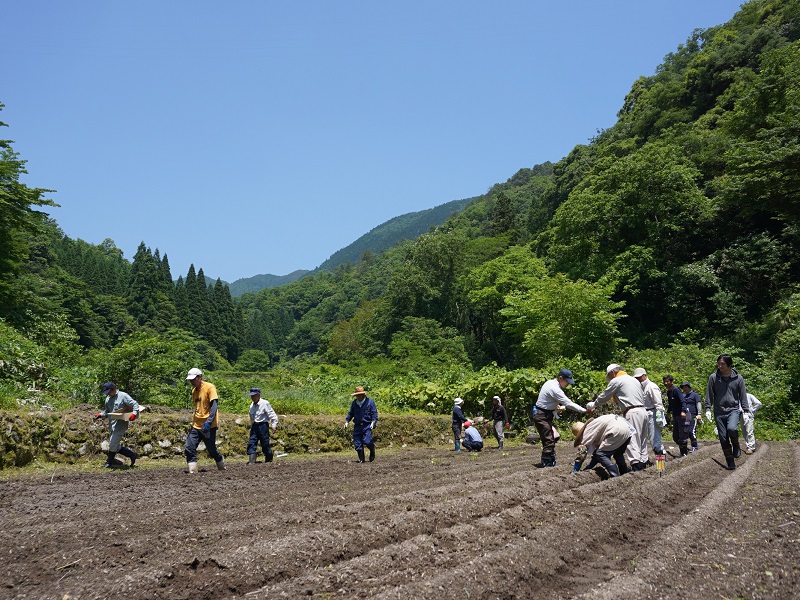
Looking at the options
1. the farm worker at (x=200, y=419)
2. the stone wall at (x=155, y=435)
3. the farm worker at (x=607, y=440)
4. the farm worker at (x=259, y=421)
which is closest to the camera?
the farm worker at (x=607, y=440)

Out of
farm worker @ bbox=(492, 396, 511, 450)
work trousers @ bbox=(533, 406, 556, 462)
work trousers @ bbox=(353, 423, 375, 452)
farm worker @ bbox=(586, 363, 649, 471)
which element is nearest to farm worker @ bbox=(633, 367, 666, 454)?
farm worker @ bbox=(586, 363, 649, 471)

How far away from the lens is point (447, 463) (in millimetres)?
12555

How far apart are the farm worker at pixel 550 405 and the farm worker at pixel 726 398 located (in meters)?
2.07

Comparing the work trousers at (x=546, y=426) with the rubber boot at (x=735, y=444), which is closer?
the rubber boot at (x=735, y=444)

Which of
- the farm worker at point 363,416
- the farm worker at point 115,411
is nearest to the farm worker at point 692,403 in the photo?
the farm worker at point 363,416

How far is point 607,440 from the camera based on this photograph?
9.02m

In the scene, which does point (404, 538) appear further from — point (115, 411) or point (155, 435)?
point (155, 435)

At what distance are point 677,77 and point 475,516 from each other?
193ft

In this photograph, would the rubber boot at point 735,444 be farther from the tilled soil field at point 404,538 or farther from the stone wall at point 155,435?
the stone wall at point 155,435

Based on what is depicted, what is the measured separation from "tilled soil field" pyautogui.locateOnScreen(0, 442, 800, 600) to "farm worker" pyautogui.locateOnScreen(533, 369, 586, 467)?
1.29 m

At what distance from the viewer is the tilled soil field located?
4.09 m

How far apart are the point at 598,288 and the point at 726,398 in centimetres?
2343

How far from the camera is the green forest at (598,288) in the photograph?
19.2 metres

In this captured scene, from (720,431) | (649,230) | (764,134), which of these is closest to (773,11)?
(649,230)
